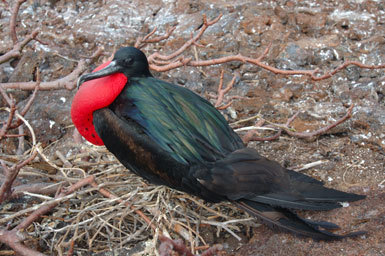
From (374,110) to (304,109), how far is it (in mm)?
342

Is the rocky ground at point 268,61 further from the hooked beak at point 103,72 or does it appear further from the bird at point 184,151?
the hooked beak at point 103,72

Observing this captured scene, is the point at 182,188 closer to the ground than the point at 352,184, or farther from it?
farther from it

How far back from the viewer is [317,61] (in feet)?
9.34

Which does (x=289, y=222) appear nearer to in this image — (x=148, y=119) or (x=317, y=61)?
(x=148, y=119)

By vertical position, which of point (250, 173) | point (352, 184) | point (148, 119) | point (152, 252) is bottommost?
point (352, 184)

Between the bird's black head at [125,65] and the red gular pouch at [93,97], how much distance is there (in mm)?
26

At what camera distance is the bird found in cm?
174

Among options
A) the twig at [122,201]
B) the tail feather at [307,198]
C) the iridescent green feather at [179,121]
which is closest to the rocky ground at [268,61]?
the tail feather at [307,198]

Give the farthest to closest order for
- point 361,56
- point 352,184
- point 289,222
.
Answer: point 361,56, point 352,184, point 289,222

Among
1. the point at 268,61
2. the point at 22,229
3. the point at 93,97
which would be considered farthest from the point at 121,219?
the point at 268,61

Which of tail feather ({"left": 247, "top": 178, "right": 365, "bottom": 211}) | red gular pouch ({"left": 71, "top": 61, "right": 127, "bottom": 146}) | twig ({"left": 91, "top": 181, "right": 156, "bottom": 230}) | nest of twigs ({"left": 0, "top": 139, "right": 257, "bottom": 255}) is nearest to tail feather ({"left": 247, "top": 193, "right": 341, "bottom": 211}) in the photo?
tail feather ({"left": 247, "top": 178, "right": 365, "bottom": 211})

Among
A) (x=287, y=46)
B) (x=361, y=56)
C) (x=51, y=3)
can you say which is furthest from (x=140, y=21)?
(x=361, y=56)

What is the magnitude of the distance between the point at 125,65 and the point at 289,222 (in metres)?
0.85

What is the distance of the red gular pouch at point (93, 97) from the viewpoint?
1832 millimetres
